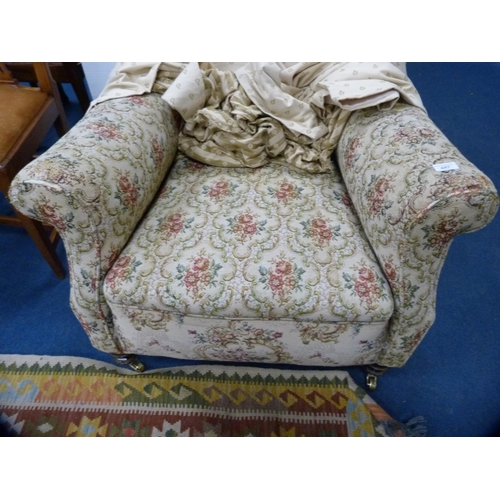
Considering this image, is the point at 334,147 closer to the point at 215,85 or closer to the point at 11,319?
the point at 215,85

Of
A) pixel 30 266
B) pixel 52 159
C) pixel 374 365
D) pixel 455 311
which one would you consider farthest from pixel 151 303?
pixel 455 311

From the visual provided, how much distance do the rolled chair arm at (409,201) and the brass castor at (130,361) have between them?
0.69 meters

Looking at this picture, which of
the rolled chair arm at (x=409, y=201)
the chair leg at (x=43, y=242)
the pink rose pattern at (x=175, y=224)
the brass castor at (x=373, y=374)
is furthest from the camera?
the chair leg at (x=43, y=242)

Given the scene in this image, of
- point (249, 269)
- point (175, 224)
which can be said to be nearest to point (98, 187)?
point (175, 224)

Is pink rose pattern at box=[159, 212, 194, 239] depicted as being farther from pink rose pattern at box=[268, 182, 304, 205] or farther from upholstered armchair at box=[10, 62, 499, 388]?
pink rose pattern at box=[268, 182, 304, 205]

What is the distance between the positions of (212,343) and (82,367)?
488 mm

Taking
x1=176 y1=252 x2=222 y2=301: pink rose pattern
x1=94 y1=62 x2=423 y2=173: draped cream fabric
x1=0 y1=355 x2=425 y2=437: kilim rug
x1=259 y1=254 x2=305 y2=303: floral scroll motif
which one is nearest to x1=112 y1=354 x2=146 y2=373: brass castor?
x1=0 y1=355 x2=425 y2=437: kilim rug

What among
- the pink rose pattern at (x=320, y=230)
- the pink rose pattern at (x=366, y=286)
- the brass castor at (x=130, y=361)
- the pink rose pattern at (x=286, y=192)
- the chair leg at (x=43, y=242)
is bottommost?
the brass castor at (x=130, y=361)

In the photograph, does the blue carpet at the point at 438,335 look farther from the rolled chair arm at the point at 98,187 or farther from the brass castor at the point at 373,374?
the rolled chair arm at the point at 98,187

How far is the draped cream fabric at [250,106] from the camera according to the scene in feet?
3.24

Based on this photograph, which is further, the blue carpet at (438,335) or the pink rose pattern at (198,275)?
the blue carpet at (438,335)

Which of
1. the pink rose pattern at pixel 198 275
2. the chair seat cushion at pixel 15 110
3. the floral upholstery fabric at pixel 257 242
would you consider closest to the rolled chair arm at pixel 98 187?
the floral upholstery fabric at pixel 257 242

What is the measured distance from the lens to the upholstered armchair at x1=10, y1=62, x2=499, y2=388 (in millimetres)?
703

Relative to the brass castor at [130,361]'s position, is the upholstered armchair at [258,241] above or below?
above
